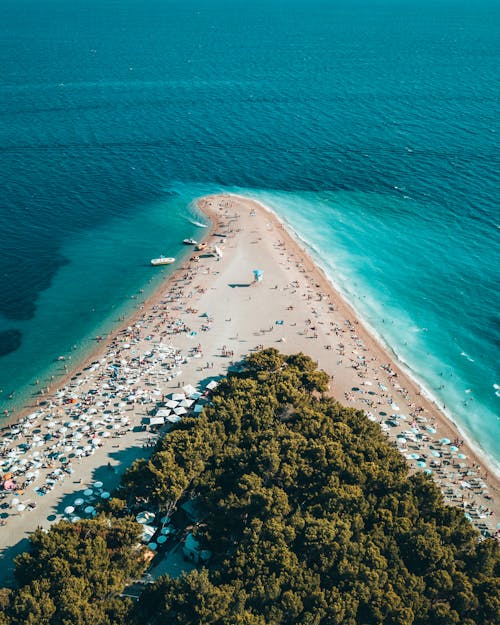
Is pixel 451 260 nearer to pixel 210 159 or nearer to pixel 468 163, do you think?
pixel 468 163

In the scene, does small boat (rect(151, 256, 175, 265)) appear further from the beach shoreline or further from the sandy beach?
the beach shoreline

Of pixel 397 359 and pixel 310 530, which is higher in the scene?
pixel 310 530

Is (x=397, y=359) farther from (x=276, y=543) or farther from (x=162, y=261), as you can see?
(x=162, y=261)

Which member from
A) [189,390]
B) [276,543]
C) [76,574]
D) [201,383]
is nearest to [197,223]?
[201,383]

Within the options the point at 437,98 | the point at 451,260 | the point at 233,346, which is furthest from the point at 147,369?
the point at 437,98

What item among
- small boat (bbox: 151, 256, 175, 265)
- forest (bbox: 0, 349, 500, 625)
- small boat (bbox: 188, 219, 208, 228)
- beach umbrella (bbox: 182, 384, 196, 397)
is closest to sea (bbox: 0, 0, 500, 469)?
small boat (bbox: 188, 219, 208, 228)

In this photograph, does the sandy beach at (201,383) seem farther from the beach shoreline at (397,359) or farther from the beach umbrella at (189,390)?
the beach shoreline at (397,359)
